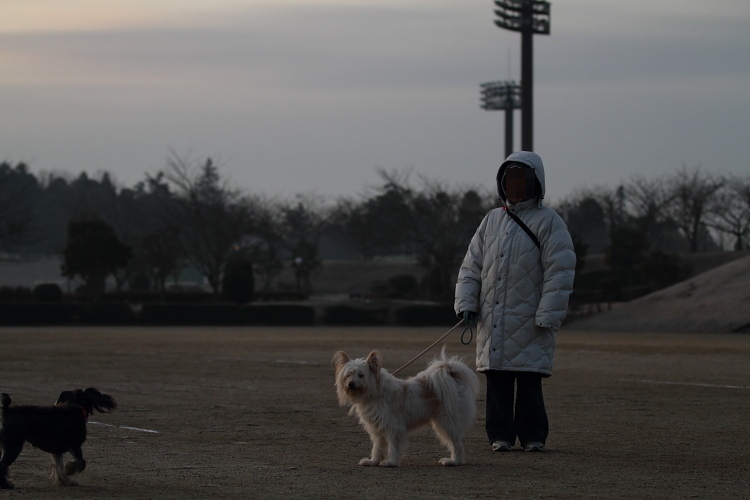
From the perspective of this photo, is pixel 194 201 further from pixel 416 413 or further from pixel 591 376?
pixel 416 413

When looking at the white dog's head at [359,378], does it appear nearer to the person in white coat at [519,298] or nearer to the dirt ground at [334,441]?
the dirt ground at [334,441]

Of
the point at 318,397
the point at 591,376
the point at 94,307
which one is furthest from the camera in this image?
the point at 94,307

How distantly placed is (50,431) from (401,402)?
2.25 m

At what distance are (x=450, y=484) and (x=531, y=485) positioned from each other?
47 cm

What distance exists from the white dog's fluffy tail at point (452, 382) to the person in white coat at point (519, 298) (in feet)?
1.49

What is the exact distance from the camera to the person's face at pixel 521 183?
7.66 m

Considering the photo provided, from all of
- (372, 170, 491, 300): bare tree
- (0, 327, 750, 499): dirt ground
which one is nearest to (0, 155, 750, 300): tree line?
(372, 170, 491, 300): bare tree

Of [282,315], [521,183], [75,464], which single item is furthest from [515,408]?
[282,315]

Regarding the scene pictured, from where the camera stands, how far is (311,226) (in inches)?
3046

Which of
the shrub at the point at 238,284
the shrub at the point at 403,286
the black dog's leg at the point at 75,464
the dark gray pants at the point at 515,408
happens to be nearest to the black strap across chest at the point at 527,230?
the dark gray pants at the point at 515,408

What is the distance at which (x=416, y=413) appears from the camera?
698cm

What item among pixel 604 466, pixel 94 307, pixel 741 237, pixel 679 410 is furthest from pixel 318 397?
pixel 741 237

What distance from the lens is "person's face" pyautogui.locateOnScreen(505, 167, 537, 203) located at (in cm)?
766

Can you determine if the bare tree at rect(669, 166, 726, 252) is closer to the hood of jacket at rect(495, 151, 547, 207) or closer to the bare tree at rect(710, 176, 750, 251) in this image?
the bare tree at rect(710, 176, 750, 251)
